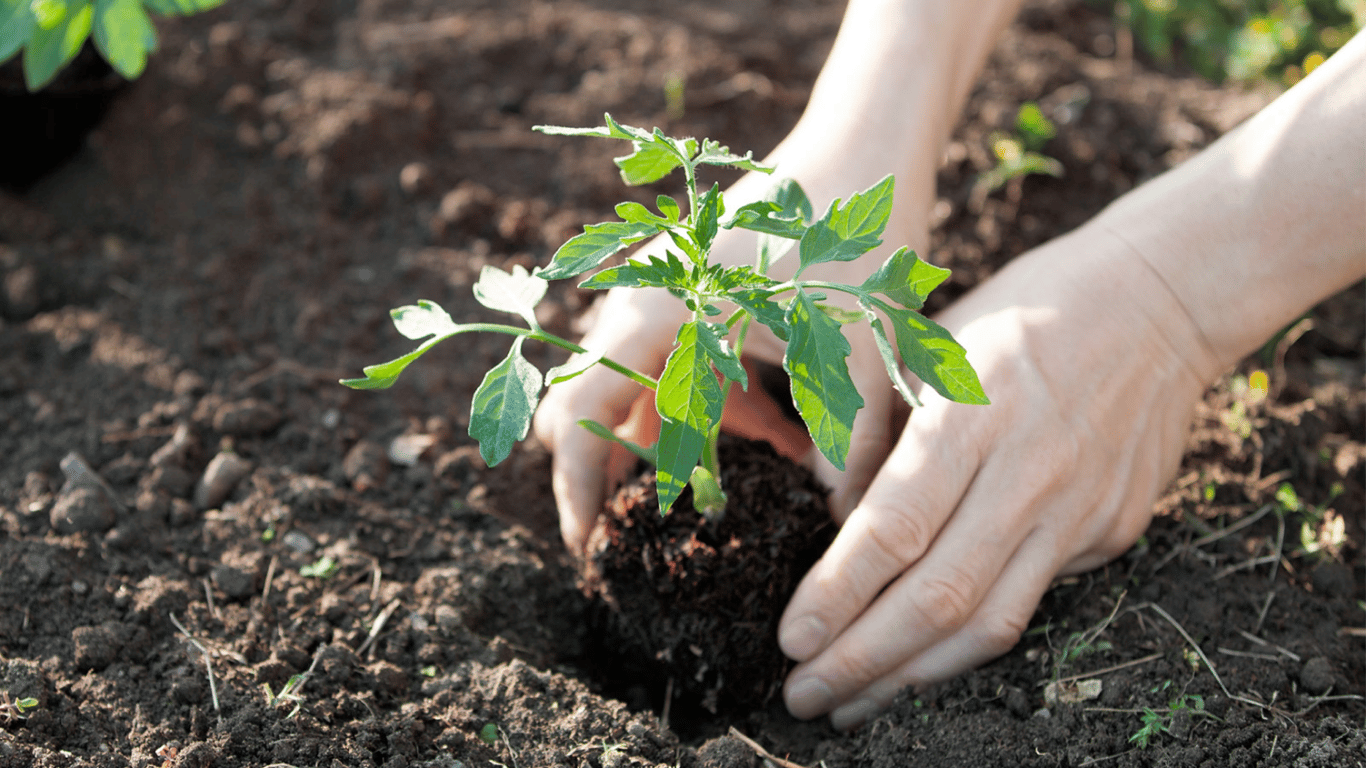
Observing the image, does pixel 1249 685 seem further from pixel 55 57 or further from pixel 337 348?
pixel 55 57

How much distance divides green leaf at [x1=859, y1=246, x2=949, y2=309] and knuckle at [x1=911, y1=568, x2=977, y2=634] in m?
0.59

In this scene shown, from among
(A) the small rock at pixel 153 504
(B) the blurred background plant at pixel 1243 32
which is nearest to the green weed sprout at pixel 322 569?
(A) the small rock at pixel 153 504

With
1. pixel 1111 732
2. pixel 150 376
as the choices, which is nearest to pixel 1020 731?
pixel 1111 732

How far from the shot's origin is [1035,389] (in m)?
1.84

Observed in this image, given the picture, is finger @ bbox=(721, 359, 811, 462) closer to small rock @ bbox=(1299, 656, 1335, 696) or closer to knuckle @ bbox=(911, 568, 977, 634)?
knuckle @ bbox=(911, 568, 977, 634)

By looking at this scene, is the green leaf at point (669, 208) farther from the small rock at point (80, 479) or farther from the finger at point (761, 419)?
the small rock at point (80, 479)

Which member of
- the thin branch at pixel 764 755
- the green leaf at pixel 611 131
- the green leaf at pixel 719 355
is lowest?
the thin branch at pixel 764 755

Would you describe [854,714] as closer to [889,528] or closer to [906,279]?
[889,528]

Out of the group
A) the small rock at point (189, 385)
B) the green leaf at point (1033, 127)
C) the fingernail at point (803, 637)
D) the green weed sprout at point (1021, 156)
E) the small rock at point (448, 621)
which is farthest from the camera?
the green leaf at point (1033, 127)

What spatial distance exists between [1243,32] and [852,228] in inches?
116

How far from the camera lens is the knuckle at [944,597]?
5.77ft

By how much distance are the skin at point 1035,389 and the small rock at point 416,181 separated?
117 centimetres

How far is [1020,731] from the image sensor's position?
173 cm

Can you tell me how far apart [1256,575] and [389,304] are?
223cm
